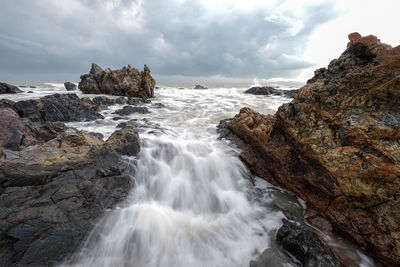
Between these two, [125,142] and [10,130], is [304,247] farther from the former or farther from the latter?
[10,130]

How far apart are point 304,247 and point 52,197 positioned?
179 inches

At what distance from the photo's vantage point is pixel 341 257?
10.7 feet

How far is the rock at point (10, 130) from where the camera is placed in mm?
4595

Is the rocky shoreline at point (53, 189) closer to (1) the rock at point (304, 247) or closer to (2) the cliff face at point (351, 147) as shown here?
(1) the rock at point (304, 247)

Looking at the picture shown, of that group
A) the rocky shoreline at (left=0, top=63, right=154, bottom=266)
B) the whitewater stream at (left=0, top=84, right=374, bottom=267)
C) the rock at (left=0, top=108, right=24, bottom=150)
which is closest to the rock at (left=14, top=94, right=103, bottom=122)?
the rock at (left=0, top=108, right=24, bottom=150)

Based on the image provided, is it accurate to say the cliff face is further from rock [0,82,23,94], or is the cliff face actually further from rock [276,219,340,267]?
rock [0,82,23,94]

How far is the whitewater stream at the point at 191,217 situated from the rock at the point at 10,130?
2838 mm

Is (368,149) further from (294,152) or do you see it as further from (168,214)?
(168,214)

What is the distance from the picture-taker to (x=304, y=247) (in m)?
3.13

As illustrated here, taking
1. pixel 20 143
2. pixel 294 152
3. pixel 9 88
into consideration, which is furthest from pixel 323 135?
pixel 9 88

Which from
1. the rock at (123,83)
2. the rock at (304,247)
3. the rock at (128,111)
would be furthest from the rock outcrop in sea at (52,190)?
the rock at (123,83)

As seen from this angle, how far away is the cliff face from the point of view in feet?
10.8

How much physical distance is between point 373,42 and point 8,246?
809 centimetres

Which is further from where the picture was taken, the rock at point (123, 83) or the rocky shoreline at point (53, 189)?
the rock at point (123, 83)
